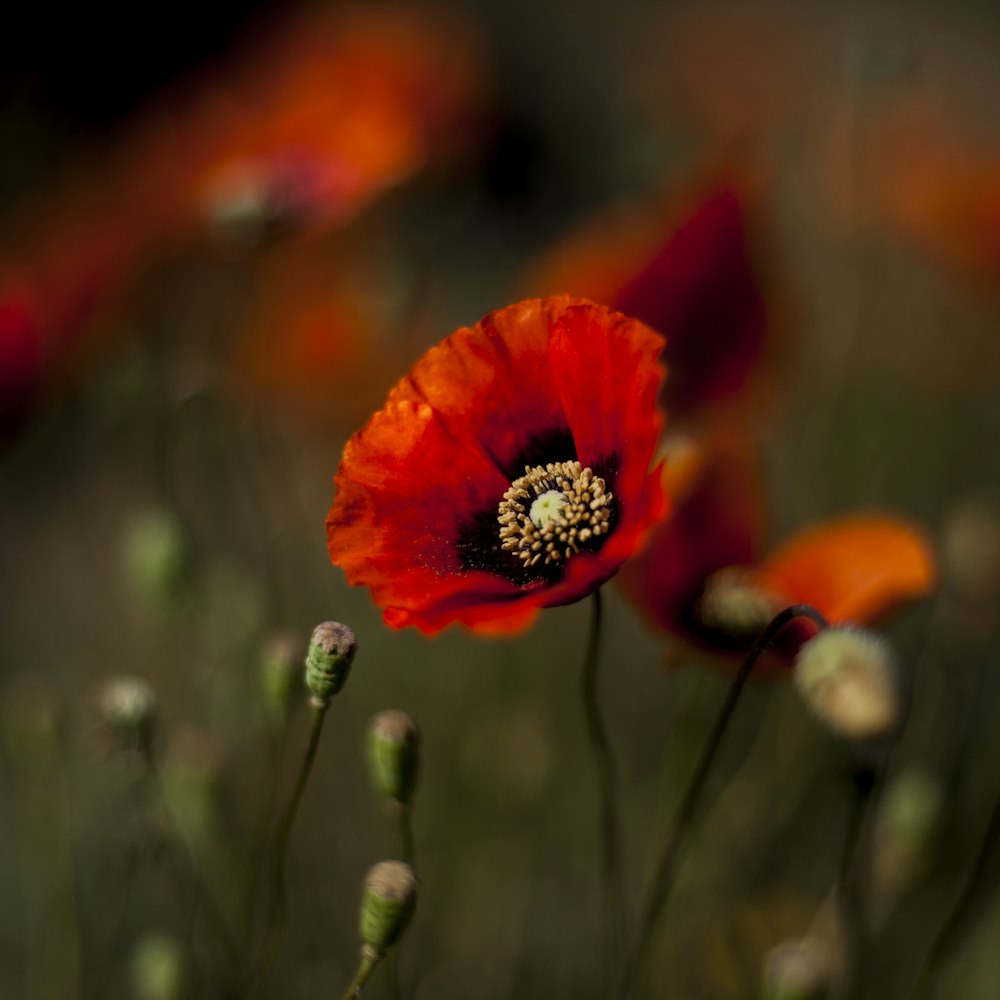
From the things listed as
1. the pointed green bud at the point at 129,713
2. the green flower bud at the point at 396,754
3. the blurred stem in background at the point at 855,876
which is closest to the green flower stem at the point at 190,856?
the pointed green bud at the point at 129,713

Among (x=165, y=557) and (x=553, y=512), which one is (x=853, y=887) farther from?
(x=165, y=557)

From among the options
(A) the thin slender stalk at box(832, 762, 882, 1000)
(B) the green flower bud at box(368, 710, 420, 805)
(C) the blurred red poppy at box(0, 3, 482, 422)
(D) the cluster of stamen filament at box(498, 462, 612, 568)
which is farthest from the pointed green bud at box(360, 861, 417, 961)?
(C) the blurred red poppy at box(0, 3, 482, 422)

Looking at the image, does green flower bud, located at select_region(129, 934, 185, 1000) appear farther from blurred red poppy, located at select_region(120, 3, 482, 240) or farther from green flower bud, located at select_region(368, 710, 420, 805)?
blurred red poppy, located at select_region(120, 3, 482, 240)

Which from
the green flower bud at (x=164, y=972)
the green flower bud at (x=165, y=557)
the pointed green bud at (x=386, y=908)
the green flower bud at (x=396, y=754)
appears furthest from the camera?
the green flower bud at (x=165, y=557)

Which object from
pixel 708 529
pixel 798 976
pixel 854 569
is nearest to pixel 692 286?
pixel 708 529

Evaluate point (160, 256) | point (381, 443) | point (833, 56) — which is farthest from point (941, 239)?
point (833, 56)

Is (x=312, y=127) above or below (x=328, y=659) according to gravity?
above

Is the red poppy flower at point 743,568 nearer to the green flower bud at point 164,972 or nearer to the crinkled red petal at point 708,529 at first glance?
the crinkled red petal at point 708,529
